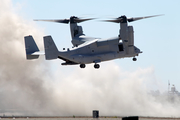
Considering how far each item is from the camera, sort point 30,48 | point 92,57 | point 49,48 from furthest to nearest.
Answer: point 30,48 → point 92,57 → point 49,48

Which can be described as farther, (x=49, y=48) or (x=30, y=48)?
(x=30, y=48)

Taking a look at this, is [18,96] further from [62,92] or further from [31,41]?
[31,41]

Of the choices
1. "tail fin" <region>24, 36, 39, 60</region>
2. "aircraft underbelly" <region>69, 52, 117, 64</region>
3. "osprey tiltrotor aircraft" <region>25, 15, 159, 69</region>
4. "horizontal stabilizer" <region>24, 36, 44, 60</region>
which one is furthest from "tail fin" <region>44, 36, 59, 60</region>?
"tail fin" <region>24, 36, 39, 60</region>

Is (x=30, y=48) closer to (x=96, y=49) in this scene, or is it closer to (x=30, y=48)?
(x=30, y=48)

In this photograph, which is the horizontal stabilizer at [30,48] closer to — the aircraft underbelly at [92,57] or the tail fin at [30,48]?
the tail fin at [30,48]

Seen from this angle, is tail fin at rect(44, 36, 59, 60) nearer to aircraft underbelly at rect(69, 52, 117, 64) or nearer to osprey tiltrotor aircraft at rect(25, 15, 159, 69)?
osprey tiltrotor aircraft at rect(25, 15, 159, 69)

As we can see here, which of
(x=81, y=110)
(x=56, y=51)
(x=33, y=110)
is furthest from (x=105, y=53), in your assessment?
(x=33, y=110)

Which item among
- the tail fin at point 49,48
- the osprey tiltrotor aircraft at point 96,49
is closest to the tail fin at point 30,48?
the osprey tiltrotor aircraft at point 96,49

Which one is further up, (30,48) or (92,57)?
(30,48)

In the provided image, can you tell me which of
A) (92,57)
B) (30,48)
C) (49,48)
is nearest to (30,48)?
(30,48)

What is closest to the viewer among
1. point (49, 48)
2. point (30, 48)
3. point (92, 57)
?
point (49, 48)

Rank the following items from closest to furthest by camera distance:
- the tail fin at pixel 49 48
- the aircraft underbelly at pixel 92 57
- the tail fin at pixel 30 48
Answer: the tail fin at pixel 49 48 → the aircraft underbelly at pixel 92 57 → the tail fin at pixel 30 48

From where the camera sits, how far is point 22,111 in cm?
10212

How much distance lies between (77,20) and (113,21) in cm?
1396
